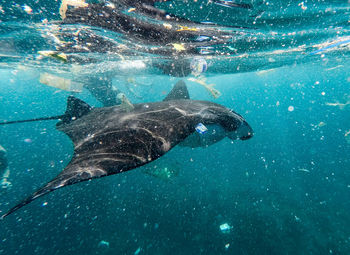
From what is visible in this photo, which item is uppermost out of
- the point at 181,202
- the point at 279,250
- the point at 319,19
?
the point at 319,19

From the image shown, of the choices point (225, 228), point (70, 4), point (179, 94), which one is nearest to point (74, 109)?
point (70, 4)

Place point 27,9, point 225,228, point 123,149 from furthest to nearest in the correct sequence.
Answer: point 225,228, point 27,9, point 123,149

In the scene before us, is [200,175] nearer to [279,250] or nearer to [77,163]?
[279,250]

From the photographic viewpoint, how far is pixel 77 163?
1.94m

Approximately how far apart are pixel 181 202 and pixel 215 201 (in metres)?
2.51

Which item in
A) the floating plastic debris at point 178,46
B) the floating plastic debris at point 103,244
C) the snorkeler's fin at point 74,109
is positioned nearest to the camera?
the snorkeler's fin at point 74,109

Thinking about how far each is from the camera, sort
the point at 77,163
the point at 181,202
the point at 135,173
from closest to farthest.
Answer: the point at 77,163 → the point at 181,202 → the point at 135,173

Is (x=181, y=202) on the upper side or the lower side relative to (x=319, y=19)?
lower

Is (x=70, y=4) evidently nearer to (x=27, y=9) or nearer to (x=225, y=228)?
(x=27, y=9)

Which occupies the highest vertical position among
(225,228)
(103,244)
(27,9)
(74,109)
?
(27,9)

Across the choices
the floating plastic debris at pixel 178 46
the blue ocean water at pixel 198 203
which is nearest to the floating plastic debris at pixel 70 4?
the blue ocean water at pixel 198 203

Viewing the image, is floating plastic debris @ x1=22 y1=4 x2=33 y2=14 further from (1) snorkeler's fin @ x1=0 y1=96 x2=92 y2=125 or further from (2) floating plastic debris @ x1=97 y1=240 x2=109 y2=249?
(2) floating plastic debris @ x1=97 y1=240 x2=109 y2=249

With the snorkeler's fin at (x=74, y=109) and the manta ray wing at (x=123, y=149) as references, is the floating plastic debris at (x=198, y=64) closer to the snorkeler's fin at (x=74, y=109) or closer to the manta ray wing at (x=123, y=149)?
the snorkeler's fin at (x=74, y=109)

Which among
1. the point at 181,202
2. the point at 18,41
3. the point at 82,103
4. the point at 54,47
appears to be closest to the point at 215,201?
the point at 181,202
